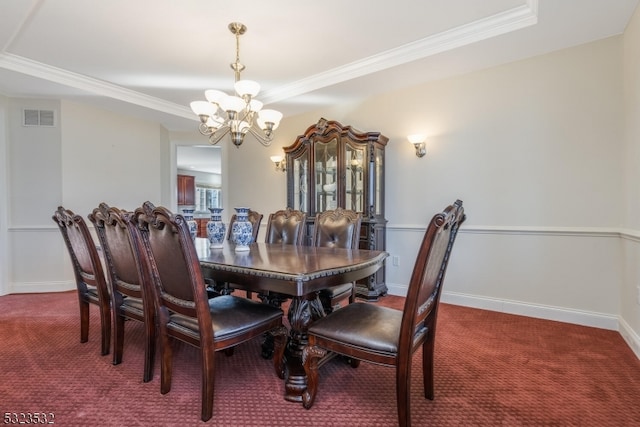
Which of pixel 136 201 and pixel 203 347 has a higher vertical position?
pixel 136 201

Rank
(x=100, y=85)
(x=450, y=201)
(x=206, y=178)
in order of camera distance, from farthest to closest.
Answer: (x=206, y=178), (x=100, y=85), (x=450, y=201)

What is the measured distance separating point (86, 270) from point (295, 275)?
A: 172 centimetres

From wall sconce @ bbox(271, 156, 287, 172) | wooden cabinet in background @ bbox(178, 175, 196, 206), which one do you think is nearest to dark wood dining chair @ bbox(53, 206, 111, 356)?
wall sconce @ bbox(271, 156, 287, 172)

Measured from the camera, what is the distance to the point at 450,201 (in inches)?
132

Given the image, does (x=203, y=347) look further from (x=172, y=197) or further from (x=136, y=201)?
(x=172, y=197)

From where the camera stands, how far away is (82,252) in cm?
224

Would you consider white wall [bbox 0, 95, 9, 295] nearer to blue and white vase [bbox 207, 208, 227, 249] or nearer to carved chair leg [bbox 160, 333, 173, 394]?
blue and white vase [bbox 207, 208, 227, 249]

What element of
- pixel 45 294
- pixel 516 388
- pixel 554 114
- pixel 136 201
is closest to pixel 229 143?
pixel 136 201

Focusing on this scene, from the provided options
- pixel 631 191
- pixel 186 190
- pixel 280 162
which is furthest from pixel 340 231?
pixel 186 190

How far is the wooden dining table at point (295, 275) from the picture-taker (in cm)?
152

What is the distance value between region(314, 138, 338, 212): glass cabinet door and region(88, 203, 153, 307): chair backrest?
2.27m

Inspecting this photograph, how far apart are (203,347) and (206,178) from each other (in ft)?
33.0

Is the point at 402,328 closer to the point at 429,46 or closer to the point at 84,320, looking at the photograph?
the point at 84,320

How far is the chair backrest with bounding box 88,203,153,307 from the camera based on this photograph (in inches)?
70.0
